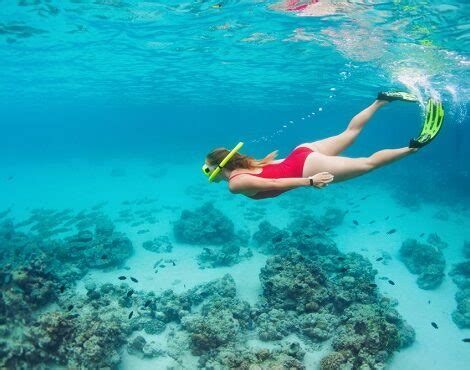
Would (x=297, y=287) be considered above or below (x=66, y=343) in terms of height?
below

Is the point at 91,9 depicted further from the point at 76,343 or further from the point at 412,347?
the point at 412,347

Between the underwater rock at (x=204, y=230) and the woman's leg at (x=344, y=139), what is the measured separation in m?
12.1

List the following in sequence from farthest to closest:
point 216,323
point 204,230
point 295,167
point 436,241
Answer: point 436,241 < point 204,230 < point 216,323 < point 295,167

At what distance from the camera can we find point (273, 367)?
732cm

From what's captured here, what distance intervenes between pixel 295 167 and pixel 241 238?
1318cm

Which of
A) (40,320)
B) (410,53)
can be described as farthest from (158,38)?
(40,320)

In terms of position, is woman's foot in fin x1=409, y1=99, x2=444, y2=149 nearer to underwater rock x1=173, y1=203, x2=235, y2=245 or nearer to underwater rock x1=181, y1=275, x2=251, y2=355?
underwater rock x1=181, y1=275, x2=251, y2=355

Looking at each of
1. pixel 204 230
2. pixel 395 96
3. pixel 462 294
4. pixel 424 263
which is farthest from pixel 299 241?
pixel 395 96

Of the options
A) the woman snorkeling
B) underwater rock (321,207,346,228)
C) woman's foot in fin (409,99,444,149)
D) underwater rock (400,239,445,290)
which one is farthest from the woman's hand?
underwater rock (321,207,346,228)

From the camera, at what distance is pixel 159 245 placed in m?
17.7

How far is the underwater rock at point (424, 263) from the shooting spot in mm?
14562

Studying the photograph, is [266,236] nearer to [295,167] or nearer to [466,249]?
[466,249]

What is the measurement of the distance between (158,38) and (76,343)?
16892 mm

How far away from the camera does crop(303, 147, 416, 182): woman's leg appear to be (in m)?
5.62
